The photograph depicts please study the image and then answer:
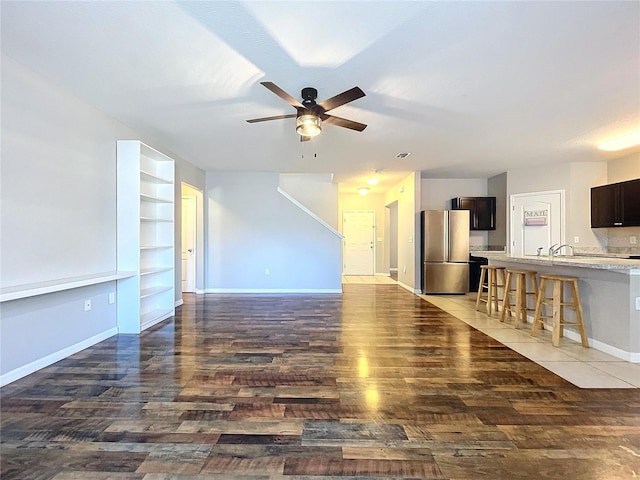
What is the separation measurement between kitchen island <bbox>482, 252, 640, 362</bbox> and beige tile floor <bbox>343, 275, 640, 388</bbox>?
0.13 metres

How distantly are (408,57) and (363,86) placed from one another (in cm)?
52

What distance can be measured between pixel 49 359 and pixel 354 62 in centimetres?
363

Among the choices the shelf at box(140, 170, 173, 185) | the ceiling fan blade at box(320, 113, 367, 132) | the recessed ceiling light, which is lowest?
the shelf at box(140, 170, 173, 185)

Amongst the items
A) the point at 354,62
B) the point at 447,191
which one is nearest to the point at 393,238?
the point at 447,191

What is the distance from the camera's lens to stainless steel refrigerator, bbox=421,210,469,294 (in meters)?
6.30

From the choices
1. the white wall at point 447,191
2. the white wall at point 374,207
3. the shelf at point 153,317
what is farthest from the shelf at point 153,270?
the white wall at point 374,207

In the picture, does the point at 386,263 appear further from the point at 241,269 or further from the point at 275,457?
the point at 275,457

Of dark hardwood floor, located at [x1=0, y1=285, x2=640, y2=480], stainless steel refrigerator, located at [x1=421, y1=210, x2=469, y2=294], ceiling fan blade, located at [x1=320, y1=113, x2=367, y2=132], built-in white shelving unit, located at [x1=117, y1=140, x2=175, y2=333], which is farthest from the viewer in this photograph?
stainless steel refrigerator, located at [x1=421, y1=210, x2=469, y2=294]

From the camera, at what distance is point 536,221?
612cm

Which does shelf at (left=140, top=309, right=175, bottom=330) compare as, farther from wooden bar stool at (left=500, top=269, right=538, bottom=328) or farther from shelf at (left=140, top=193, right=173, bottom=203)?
wooden bar stool at (left=500, top=269, right=538, bottom=328)

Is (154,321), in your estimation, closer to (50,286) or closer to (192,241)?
(50,286)

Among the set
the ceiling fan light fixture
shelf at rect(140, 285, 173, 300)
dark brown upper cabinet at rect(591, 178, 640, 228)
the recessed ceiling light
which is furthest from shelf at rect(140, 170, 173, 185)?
dark brown upper cabinet at rect(591, 178, 640, 228)

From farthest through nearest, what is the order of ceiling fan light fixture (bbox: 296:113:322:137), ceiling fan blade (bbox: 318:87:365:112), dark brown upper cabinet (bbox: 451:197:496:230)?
dark brown upper cabinet (bbox: 451:197:496:230) → ceiling fan light fixture (bbox: 296:113:322:137) → ceiling fan blade (bbox: 318:87:365:112)

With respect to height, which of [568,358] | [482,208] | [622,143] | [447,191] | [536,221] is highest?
[622,143]
